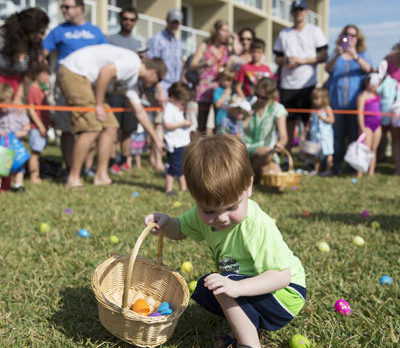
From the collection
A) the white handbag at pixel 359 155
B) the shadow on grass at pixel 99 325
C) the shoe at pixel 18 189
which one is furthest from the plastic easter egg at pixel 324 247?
the shoe at pixel 18 189

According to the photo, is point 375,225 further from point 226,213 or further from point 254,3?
point 254,3

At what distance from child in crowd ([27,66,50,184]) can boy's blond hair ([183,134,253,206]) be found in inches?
181

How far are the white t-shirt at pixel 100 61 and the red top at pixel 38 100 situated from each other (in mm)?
877

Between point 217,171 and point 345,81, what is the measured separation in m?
5.95

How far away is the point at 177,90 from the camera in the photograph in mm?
5293

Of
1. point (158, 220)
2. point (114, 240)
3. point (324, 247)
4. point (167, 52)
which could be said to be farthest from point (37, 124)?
point (158, 220)

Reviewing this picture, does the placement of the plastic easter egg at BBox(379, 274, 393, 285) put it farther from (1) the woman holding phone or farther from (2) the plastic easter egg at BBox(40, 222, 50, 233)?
(1) the woman holding phone

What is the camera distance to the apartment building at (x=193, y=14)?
503 inches

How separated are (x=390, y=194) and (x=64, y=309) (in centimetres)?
441

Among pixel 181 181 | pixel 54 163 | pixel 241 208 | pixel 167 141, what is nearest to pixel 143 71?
pixel 167 141

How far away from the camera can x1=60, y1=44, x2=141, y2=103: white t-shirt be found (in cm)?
514

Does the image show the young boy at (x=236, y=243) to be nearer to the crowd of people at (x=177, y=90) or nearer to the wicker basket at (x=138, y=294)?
the wicker basket at (x=138, y=294)

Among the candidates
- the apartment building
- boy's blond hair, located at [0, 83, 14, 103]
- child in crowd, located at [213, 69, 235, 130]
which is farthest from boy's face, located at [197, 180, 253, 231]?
the apartment building

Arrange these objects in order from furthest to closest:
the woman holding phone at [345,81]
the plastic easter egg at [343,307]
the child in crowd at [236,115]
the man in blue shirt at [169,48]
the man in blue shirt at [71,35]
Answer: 1. the man in blue shirt at [169,48]
2. the woman holding phone at [345,81]
3. the child in crowd at [236,115]
4. the man in blue shirt at [71,35]
5. the plastic easter egg at [343,307]
